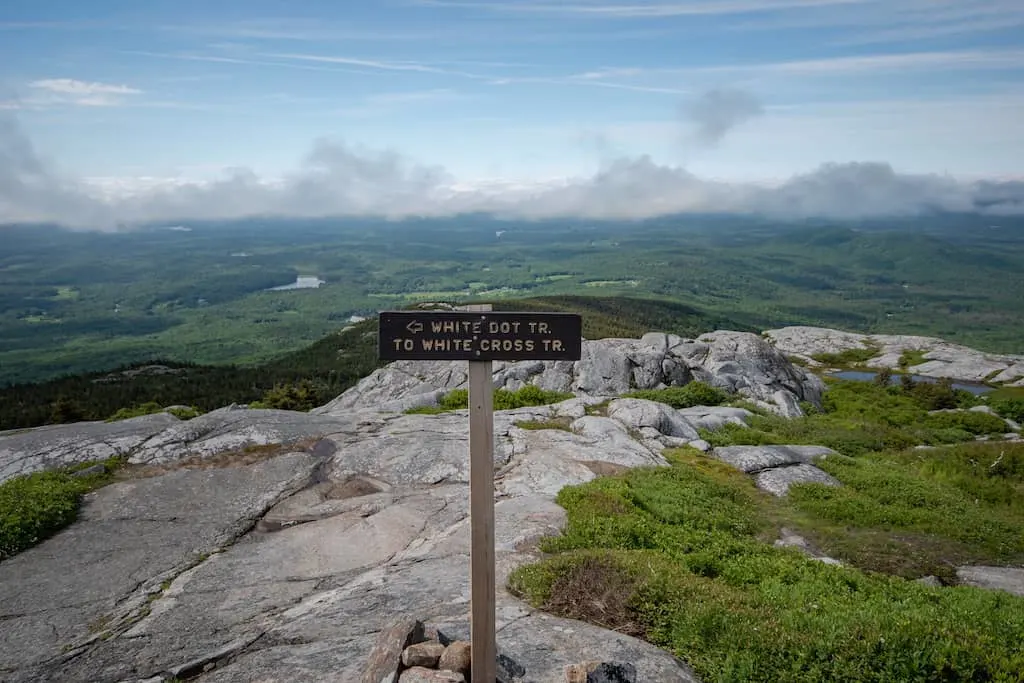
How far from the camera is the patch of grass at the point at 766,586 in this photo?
9422mm

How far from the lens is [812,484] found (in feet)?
72.6

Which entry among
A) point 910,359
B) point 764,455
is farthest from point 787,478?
point 910,359

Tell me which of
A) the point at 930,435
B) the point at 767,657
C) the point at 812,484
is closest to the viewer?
the point at 767,657

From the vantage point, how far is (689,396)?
38.2 metres

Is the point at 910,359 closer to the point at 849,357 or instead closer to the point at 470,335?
the point at 849,357

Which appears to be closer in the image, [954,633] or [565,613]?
[954,633]

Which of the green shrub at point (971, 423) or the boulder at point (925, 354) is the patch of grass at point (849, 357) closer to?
the boulder at point (925, 354)

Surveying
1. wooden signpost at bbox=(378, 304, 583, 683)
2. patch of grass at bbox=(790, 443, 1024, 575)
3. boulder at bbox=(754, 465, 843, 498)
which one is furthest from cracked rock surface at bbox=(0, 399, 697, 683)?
patch of grass at bbox=(790, 443, 1024, 575)

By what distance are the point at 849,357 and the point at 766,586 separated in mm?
125526

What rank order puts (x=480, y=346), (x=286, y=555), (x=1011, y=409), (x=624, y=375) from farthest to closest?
(x=1011, y=409), (x=624, y=375), (x=286, y=555), (x=480, y=346)

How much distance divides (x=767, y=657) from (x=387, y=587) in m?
7.19

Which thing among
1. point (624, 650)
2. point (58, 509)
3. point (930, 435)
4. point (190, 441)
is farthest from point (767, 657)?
point (930, 435)

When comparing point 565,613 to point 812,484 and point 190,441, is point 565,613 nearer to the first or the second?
point 812,484

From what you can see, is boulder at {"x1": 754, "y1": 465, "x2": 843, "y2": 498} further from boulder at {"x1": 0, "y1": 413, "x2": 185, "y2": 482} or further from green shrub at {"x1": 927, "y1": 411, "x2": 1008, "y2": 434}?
green shrub at {"x1": 927, "y1": 411, "x2": 1008, "y2": 434}
